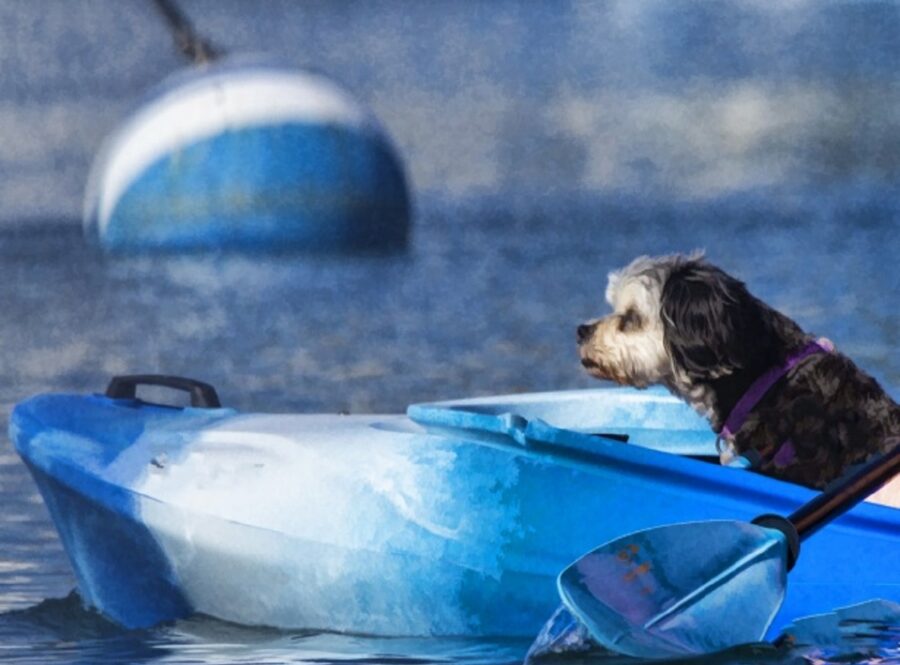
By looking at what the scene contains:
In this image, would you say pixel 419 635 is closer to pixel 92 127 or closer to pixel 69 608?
pixel 69 608

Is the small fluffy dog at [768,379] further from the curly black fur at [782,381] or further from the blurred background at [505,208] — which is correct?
the blurred background at [505,208]

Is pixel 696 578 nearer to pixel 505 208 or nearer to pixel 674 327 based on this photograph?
pixel 674 327

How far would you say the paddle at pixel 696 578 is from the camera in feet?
14.4

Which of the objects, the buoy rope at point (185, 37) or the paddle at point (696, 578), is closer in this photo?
the paddle at point (696, 578)

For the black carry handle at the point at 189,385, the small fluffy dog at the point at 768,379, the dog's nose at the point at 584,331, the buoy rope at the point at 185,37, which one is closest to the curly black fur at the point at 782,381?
the small fluffy dog at the point at 768,379

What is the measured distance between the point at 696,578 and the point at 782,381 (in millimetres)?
467

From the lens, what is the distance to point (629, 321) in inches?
185

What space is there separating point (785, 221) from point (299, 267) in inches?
254

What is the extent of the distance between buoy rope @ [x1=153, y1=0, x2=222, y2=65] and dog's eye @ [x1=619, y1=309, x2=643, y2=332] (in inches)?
455

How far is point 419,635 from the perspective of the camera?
15.1 ft

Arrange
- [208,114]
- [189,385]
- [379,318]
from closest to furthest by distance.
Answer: [189,385], [379,318], [208,114]

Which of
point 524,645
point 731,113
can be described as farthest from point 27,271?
point 524,645

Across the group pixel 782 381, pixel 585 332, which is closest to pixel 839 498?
pixel 782 381

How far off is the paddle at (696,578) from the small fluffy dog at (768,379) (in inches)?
6.3
